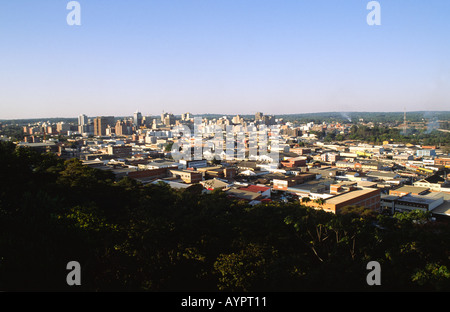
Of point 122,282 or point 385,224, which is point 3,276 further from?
point 385,224

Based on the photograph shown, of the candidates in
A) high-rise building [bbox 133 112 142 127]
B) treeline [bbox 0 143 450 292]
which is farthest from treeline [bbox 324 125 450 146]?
treeline [bbox 0 143 450 292]

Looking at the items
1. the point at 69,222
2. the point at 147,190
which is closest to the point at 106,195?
the point at 147,190

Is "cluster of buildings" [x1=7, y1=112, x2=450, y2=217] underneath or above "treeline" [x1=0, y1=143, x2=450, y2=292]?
underneath

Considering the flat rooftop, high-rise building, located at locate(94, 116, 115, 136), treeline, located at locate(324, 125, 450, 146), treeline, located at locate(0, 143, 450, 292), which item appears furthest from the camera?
high-rise building, located at locate(94, 116, 115, 136)

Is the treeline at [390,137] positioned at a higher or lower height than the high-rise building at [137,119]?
lower

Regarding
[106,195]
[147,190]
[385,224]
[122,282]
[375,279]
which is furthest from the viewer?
[147,190]

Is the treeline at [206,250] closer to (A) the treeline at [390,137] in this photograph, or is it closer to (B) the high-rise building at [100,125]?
(A) the treeline at [390,137]

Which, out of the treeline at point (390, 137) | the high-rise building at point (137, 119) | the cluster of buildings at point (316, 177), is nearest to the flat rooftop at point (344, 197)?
the cluster of buildings at point (316, 177)

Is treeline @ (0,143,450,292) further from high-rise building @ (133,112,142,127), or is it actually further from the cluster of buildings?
high-rise building @ (133,112,142,127)
